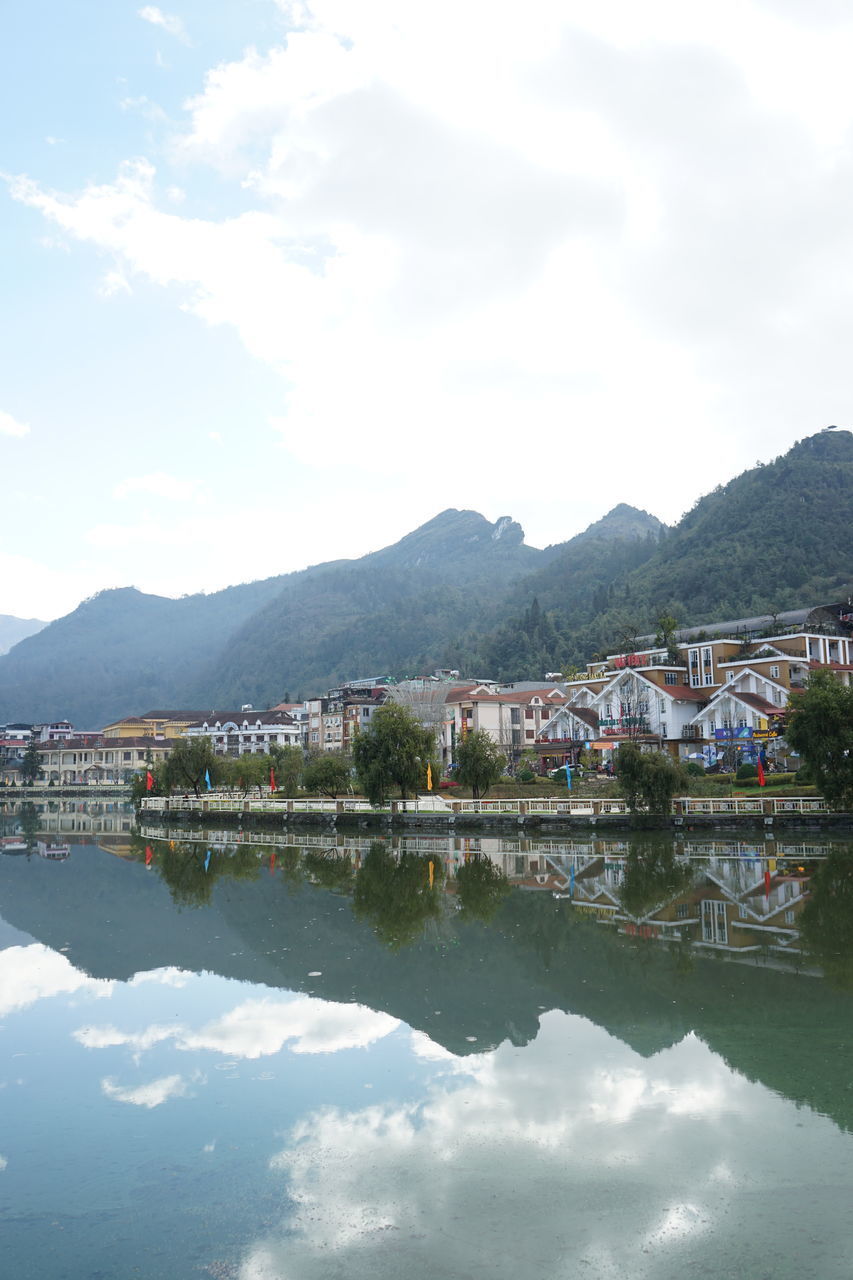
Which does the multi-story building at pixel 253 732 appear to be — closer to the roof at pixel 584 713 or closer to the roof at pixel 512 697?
the roof at pixel 512 697

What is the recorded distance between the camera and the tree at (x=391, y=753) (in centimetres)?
5253

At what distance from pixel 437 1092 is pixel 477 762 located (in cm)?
4176

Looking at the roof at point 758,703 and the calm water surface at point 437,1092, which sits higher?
the roof at point 758,703

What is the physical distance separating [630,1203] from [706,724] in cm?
6127

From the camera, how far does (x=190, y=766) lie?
73.6 metres

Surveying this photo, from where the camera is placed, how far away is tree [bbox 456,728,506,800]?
5306cm

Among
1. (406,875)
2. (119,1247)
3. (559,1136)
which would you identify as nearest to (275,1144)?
(119,1247)

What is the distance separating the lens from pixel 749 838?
1558 inches

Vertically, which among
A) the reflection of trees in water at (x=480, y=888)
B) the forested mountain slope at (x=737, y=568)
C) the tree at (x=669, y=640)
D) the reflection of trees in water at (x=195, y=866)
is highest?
the forested mountain slope at (x=737, y=568)

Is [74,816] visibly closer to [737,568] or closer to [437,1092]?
[437,1092]

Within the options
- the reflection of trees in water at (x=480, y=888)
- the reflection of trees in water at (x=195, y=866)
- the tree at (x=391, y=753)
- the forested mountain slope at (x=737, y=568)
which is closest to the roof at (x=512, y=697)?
the forested mountain slope at (x=737, y=568)

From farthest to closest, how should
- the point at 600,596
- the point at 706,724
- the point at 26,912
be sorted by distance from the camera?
1. the point at 600,596
2. the point at 706,724
3. the point at 26,912

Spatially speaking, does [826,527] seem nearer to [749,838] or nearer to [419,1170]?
[749,838]

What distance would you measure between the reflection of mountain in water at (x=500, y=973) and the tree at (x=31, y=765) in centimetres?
11804
